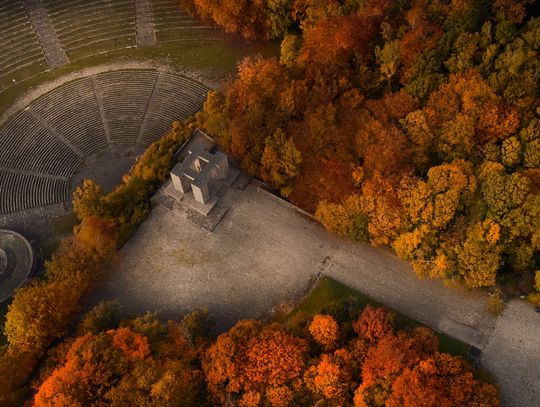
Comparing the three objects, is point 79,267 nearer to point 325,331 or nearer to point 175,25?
point 325,331

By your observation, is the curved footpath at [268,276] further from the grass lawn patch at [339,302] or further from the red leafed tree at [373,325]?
the red leafed tree at [373,325]

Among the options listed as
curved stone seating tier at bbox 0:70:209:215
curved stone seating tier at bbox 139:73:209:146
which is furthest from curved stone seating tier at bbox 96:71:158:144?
curved stone seating tier at bbox 139:73:209:146

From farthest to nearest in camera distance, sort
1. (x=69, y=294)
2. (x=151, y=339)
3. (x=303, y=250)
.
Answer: (x=303, y=250)
(x=69, y=294)
(x=151, y=339)

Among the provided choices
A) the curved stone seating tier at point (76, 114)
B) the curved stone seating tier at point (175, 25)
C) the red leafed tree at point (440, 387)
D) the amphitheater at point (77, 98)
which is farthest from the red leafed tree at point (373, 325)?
the curved stone seating tier at point (175, 25)

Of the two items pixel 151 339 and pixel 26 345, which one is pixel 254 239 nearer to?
pixel 151 339

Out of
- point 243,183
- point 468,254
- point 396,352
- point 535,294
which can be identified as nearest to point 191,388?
point 396,352

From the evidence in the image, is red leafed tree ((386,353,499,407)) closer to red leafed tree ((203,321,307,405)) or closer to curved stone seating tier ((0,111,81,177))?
red leafed tree ((203,321,307,405))
